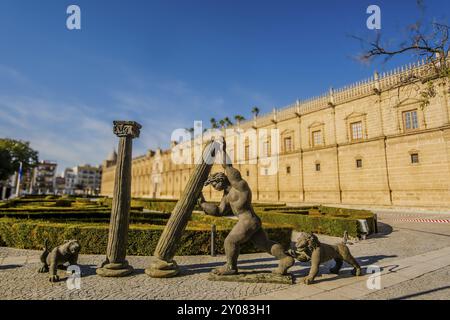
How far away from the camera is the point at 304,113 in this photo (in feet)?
105

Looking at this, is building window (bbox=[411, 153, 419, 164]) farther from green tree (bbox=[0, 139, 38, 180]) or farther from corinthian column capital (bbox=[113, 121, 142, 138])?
green tree (bbox=[0, 139, 38, 180])

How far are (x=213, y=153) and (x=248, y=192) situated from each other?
1.19 meters

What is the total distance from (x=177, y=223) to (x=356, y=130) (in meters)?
26.2

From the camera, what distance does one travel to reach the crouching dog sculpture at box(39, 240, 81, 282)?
5.28 meters

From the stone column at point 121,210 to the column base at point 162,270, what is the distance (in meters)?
0.63

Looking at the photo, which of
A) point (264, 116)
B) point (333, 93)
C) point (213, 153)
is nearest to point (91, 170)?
point (264, 116)

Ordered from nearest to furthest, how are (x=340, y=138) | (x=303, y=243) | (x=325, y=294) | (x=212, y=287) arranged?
Answer: (x=325, y=294), (x=212, y=287), (x=303, y=243), (x=340, y=138)

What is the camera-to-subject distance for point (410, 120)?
22734 millimetres

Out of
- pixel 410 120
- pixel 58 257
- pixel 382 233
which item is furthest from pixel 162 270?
pixel 410 120

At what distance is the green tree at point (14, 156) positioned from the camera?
142 feet

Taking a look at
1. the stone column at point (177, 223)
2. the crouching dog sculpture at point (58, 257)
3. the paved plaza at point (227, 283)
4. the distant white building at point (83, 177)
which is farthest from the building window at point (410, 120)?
the distant white building at point (83, 177)

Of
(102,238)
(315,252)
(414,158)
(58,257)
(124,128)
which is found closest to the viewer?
(315,252)

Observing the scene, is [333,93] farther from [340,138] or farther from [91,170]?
[91,170]

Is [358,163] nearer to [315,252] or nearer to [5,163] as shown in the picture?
[315,252]
